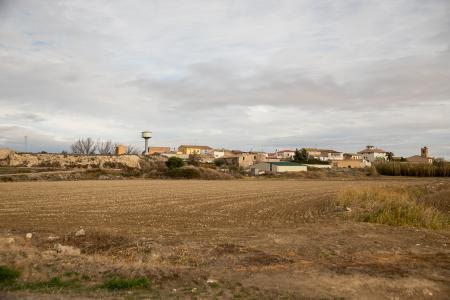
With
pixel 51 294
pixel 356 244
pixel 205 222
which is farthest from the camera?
pixel 205 222

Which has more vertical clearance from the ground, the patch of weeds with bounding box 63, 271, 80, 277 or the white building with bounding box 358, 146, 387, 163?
the white building with bounding box 358, 146, 387, 163

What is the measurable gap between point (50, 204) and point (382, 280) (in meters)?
20.9

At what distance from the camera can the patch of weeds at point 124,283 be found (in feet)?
26.6

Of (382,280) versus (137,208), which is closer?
(382,280)

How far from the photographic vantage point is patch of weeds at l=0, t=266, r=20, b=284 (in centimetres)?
852

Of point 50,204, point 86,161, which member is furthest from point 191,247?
point 86,161

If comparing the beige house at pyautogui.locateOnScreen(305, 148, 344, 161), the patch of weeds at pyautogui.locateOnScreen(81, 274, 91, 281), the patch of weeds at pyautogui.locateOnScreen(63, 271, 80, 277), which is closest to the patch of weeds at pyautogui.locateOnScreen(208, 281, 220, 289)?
the patch of weeds at pyautogui.locateOnScreen(81, 274, 91, 281)

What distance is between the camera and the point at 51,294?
7.64m

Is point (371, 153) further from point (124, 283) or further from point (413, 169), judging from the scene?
point (124, 283)

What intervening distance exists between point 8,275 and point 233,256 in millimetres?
5035

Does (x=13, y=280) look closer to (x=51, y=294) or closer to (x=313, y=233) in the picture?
(x=51, y=294)

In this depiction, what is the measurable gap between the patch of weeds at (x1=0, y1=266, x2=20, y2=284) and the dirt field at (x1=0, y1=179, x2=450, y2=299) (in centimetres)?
23

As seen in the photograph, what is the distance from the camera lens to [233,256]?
1085 centimetres

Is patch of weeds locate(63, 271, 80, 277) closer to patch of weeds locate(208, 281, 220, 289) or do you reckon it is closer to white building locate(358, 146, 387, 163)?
patch of weeds locate(208, 281, 220, 289)
